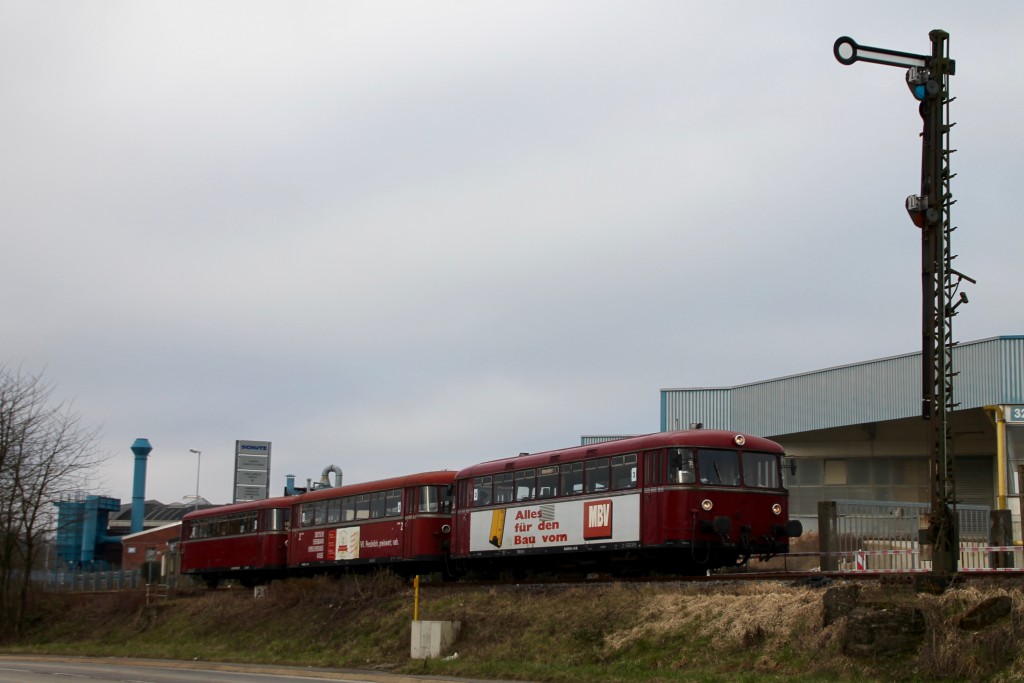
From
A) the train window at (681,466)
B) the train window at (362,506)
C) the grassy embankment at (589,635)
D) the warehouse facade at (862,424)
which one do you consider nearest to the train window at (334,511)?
the train window at (362,506)

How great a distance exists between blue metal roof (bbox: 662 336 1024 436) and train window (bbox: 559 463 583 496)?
1142 cm

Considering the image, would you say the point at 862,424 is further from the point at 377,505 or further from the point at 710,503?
the point at 710,503

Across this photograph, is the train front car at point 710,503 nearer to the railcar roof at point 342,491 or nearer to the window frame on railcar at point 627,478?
the window frame on railcar at point 627,478

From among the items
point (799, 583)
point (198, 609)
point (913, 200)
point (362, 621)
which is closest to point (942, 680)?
point (799, 583)

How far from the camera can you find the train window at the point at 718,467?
24.4 metres

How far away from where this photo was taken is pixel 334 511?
3694 centimetres

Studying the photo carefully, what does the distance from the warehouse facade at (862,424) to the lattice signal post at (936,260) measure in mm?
20119

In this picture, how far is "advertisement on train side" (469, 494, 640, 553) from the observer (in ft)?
82.2

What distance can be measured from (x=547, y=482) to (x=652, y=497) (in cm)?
379

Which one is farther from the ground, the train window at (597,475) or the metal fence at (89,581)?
the train window at (597,475)

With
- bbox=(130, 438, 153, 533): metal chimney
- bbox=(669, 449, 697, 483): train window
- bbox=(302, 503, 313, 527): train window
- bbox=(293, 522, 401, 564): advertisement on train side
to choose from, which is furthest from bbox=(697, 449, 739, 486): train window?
bbox=(130, 438, 153, 533): metal chimney

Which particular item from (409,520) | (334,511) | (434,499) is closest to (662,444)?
(434,499)

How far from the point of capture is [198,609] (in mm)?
38406

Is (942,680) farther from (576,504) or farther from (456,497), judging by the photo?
(456,497)
